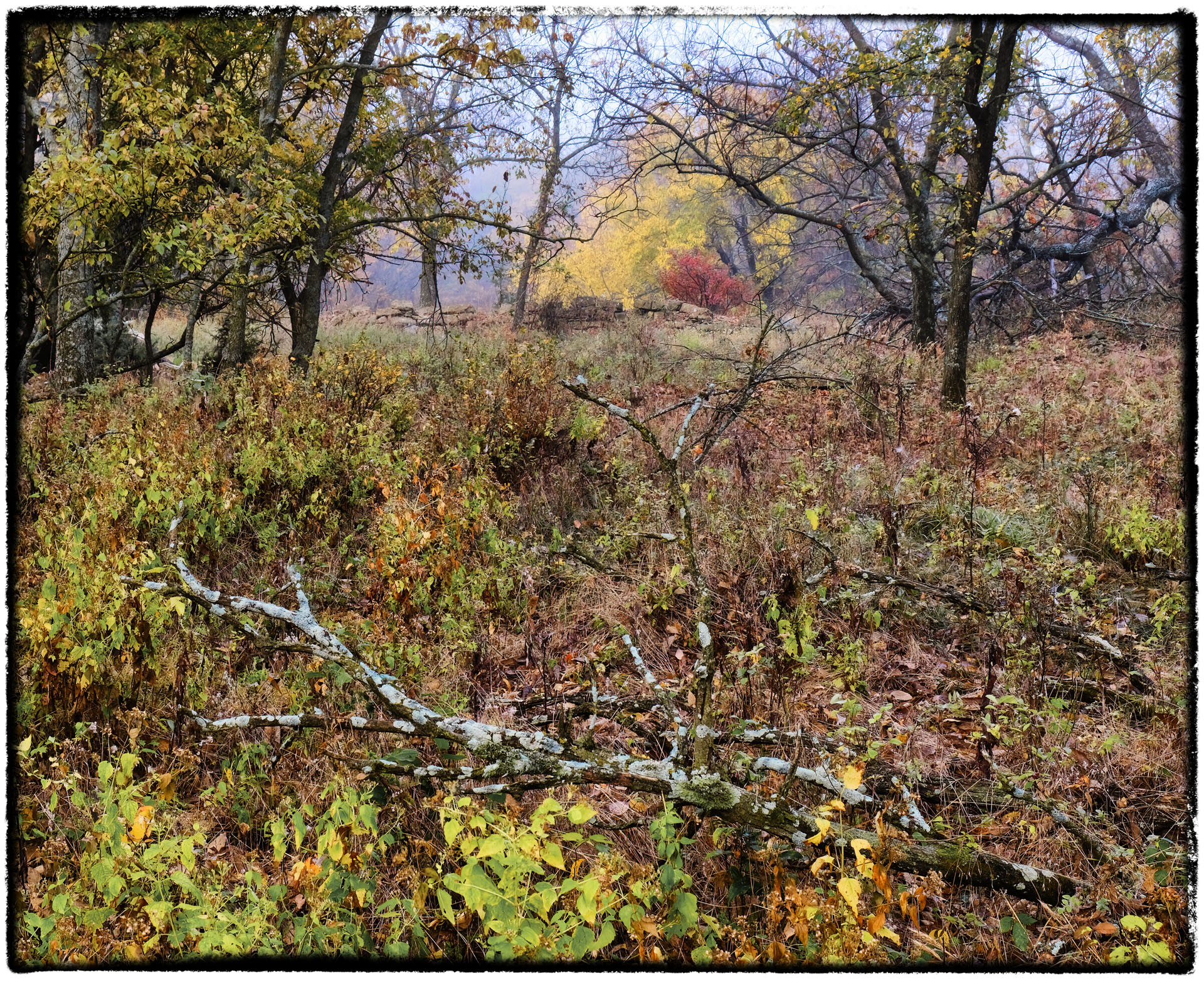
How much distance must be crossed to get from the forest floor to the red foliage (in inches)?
792

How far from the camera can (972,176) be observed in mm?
6977

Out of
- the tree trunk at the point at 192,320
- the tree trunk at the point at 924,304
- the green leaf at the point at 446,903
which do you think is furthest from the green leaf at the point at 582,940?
the tree trunk at the point at 924,304

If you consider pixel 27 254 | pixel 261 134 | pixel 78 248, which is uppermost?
pixel 261 134

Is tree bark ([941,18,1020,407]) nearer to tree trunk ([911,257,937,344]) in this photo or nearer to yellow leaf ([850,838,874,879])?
tree trunk ([911,257,937,344])

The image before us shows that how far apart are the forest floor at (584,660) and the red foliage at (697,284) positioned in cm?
2011

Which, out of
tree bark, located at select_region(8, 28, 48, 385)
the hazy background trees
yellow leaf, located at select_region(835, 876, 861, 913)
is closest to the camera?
yellow leaf, located at select_region(835, 876, 861, 913)

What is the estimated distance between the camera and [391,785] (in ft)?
7.80

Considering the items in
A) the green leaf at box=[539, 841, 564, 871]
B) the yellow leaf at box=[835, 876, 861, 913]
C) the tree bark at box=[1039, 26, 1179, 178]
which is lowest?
the yellow leaf at box=[835, 876, 861, 913]

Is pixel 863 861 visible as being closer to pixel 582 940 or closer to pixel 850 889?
pixel 850 889

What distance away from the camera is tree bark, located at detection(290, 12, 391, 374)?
28.1 ft

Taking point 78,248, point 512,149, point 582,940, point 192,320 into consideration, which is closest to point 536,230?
point 512,149

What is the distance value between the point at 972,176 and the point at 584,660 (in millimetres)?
6650

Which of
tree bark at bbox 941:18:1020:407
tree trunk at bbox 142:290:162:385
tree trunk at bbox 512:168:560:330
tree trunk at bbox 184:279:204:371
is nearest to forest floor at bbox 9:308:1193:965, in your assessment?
tree bark at bbox 941:18:1020:407

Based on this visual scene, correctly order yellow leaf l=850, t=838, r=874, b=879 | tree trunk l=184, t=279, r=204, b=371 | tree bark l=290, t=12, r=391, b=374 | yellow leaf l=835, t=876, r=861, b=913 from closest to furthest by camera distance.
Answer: yellow leaf l=835, t=876, r=861, b=913 < yellow leaf l=850, t=838, r=874, b=879 < tree bark l=290, t=12, r=391, b=374 < tree trunk l=184, t=279, r=204, b=371
